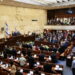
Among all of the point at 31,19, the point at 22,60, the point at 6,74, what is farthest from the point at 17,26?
the point at 6,74

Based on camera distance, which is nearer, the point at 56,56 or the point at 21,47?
the point at 56,56

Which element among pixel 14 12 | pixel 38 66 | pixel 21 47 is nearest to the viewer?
pixel 38 66

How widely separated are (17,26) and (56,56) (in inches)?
358

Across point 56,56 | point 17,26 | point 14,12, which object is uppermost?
point 14,12

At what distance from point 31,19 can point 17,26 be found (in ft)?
10.2

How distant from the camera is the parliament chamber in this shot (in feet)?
31.6

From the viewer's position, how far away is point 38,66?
9.43 metres

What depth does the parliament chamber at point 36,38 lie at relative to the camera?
962 centimetres

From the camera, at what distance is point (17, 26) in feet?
66.1

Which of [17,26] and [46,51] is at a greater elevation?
[17,26]

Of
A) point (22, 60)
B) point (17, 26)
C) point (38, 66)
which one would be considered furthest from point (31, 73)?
point (17, 26)

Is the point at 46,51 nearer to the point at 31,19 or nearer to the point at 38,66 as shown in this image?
the point at 38,66

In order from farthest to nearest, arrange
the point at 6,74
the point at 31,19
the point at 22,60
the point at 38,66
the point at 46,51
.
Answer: the point at 31,19, the point at 46,51, the point at 22,60, the point at 38,66, the point at 6,74

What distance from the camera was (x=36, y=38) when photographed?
61.9ft
